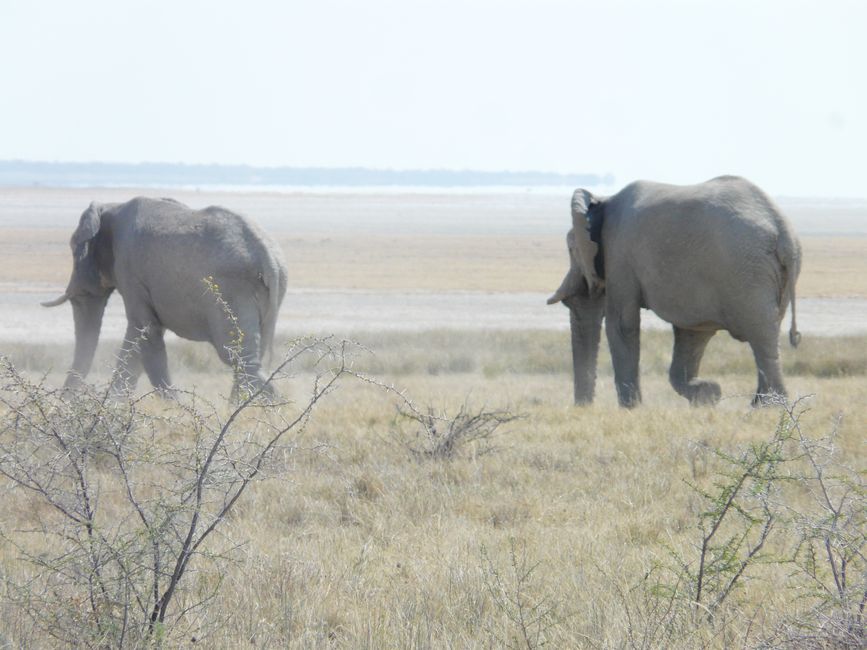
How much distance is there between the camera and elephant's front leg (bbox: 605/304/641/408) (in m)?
12.7

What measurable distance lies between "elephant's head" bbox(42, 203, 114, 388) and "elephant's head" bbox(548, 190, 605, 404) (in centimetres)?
480

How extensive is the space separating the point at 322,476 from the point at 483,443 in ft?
5.47

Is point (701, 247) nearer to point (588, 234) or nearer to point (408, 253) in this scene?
point (588, 234)

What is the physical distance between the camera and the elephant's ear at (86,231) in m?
13.5

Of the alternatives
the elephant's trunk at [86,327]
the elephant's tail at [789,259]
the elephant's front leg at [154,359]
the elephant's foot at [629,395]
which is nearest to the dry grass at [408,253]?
the elephant's trunk at [86,327]

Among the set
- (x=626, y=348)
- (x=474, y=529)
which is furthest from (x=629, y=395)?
(x=474, y=529)

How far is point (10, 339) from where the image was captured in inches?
826

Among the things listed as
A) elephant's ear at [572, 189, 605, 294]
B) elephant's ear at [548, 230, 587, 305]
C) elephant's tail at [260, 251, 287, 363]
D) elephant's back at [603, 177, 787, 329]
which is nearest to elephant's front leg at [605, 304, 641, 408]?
elephant's back at [603, 177, 787, 329]

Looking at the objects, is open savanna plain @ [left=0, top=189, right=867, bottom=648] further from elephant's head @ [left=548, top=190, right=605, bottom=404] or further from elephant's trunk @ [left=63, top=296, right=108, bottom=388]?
elephant's trunk @ [left=63, top=296, right=108, bottom=388]

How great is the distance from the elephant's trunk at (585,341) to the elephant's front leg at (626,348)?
57cm

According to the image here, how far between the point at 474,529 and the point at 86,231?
773cm

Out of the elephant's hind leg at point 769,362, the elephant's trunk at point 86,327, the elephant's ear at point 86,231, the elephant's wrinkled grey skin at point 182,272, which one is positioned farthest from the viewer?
the elephant's trunk at point 86,327

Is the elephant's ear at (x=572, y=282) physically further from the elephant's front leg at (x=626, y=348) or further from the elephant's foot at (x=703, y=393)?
the elephant's foot at (x=703, y=393)

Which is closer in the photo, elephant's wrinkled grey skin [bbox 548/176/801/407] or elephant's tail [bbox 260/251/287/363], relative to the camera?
elephant's wrinkled grey skin [bbox 548/176/801/407]
